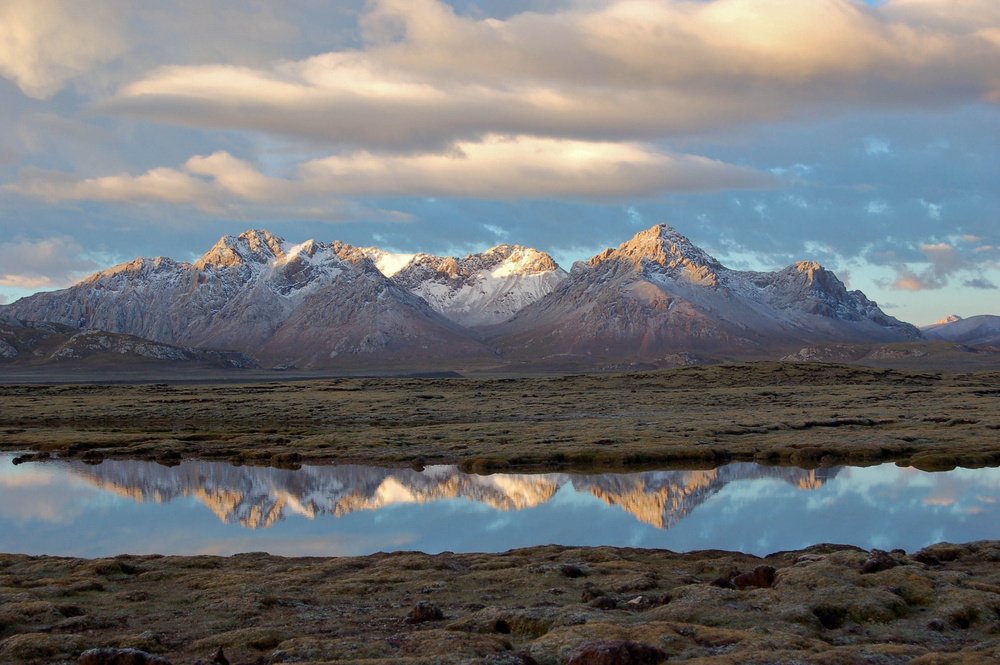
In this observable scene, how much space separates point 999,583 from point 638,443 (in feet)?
144

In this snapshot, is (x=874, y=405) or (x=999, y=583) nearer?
(x=999, y=583)

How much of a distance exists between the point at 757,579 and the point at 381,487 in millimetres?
33124

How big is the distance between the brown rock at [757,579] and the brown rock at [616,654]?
397 inches

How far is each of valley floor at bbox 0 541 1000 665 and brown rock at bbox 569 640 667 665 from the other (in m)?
0.06

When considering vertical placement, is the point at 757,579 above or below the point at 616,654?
below

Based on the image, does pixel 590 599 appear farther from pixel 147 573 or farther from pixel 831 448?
pixel 831 448

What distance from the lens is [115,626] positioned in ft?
77.5

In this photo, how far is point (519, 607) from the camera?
24719 millimetres

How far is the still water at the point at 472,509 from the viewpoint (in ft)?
131

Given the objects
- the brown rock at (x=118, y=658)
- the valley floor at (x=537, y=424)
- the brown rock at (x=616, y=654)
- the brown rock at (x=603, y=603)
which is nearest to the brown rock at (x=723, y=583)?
the brown rock at (x=603, y=603)

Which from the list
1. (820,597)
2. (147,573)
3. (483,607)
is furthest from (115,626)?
(820,597)

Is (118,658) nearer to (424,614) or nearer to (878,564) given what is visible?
(424,614)

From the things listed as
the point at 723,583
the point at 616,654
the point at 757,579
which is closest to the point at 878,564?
the point at 757,579

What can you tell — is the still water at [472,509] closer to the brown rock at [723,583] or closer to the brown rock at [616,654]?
the brown rock at [723,583]
